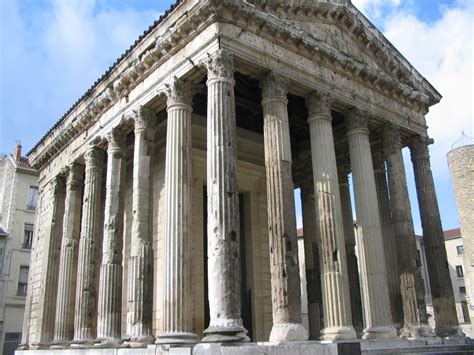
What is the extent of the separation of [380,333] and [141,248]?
234 inches

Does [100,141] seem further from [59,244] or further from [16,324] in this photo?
[16,324]

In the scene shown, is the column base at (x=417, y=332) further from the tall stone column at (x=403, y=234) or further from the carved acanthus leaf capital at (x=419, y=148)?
the carved acanthus leaf capital at (x=419, y=148)

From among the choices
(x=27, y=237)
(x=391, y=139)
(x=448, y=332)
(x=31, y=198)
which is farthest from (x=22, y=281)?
(x=448, y=332)

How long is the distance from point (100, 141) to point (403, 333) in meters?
9.88

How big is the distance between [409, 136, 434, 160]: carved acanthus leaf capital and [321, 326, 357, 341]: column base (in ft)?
22.6

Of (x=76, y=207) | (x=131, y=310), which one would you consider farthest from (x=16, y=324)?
(x=131, y=310)

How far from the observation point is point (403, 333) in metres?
12.2

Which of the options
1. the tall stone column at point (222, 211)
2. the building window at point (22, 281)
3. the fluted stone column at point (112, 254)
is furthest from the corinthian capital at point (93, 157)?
the building window at point (22, 281)

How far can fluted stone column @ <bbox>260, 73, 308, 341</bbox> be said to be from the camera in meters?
9.20

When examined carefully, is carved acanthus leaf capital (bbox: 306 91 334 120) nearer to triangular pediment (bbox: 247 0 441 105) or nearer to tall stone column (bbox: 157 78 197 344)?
triangular pediment (bbox: 247 0 441 105)

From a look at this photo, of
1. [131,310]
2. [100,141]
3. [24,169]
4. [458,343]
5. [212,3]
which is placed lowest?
[458,343]

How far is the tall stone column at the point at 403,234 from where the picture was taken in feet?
39.7

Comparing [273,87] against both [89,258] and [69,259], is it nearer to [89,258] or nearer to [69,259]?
[89,258]

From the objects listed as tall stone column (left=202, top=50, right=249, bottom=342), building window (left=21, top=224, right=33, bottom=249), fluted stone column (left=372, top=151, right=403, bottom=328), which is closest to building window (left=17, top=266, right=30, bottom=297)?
building window (left=21, top=224, right=33, bottom=249)
